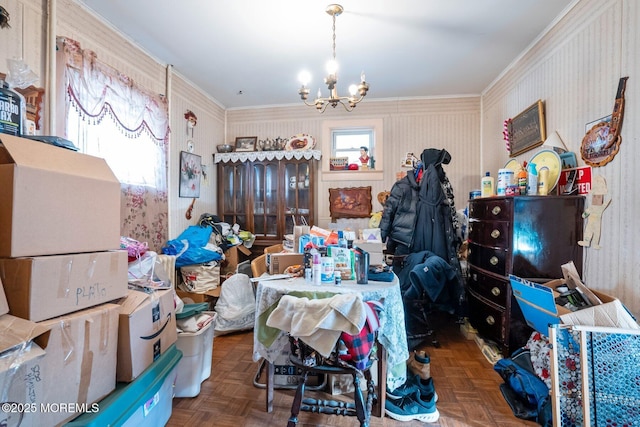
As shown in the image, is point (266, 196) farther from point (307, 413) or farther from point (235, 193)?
point (307, 413)

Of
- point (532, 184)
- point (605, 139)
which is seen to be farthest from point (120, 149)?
point (605, 139)

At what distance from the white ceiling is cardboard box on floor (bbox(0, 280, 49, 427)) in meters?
2.25

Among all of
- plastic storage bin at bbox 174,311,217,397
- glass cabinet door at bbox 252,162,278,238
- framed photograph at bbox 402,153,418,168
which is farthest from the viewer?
glass cabinet door at bbox 252,162,278,238

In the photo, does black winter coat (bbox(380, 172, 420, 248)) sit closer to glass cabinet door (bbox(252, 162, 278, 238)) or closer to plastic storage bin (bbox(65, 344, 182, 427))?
glass cabinet door (bbox(252, 162, 278, 238))

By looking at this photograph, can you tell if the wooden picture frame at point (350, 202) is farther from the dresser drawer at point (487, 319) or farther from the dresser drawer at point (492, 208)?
the dresser drawer at point (487, 319)

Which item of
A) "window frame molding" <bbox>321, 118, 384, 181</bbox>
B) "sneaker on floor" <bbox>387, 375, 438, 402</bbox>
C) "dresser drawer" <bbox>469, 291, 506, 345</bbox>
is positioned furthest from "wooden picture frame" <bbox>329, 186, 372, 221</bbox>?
"sneaker on floor" <bbox>387, 375, 438, 402</bbox>

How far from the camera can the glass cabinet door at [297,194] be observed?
3881 mm

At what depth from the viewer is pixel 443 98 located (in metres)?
3.76

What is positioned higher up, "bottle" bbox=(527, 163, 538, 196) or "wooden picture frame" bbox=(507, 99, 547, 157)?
"wooden picture frame" bbox=(507, 99, 547, 157)

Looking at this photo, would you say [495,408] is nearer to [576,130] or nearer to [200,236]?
[576,130]

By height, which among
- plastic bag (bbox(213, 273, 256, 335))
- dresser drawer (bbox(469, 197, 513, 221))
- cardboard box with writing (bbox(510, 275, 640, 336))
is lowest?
plastic bag (bbox(213, 273, 256, 335))

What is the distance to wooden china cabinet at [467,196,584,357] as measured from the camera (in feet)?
6.63

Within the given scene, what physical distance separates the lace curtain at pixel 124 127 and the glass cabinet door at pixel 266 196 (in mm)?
1231

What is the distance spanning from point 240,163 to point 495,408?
12.4ft
